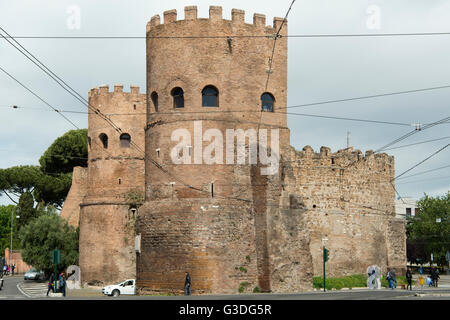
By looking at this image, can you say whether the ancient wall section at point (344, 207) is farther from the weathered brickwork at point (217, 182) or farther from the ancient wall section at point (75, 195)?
the ancient wall section at point (75, 195)

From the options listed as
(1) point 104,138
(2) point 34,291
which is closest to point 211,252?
(2) point 34,291

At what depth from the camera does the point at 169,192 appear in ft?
104

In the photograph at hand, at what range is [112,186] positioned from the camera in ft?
132

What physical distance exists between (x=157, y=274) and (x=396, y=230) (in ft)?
62.4

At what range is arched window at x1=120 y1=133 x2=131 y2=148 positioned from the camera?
40875mm

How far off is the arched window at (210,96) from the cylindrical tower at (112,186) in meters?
9.74

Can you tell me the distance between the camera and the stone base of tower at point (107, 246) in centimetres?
3881

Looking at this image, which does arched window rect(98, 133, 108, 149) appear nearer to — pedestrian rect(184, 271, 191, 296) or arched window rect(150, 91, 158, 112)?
arched window rect(150, 91, 158, 112)

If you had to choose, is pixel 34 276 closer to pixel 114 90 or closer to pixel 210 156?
pixel 114 90

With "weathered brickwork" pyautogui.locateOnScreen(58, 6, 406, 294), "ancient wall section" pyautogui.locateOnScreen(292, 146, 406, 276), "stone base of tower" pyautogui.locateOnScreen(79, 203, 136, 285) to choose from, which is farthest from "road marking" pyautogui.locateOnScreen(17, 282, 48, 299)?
"ancient wall section" pyautogui.locateOnScreen(292, 146, 406, 276)

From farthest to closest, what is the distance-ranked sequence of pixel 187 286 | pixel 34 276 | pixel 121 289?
pixel 34 276
pixel 121 289
pixel 187 286

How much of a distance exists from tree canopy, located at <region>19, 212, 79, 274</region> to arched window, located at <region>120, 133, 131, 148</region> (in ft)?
35.1

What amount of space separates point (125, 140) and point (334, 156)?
13.0m
